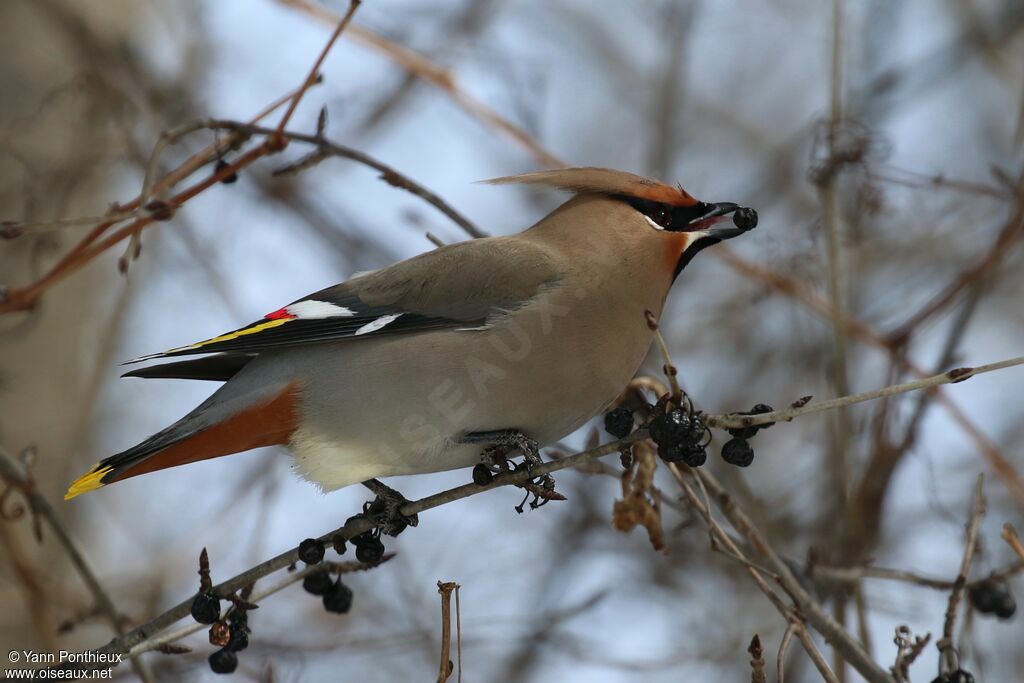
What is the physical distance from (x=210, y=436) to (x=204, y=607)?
506 mm

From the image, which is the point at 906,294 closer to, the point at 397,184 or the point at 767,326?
the point at 767,326

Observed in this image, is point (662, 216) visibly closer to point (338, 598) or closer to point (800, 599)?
point (800, 599)

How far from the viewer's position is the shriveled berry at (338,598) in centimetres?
319

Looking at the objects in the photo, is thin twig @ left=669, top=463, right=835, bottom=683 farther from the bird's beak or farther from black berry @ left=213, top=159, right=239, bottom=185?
black berry @ left=213, top=159, right=239, bottom=185

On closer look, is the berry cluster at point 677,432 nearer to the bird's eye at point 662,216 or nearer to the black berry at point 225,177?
the bird's eye at point 662,216

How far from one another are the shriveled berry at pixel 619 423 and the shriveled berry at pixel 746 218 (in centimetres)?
74

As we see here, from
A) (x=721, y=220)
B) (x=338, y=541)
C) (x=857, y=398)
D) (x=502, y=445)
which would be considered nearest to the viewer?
(x=857, y=398)

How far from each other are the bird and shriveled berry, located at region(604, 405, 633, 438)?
0.40 meters

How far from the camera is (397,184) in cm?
338

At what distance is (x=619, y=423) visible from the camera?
278 cm

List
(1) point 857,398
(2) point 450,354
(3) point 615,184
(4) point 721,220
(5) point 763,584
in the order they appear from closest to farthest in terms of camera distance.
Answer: (1) point 857,398, (5) point 763,584, (2) point 450,354, (4) point 721,220, (3) point 615,184

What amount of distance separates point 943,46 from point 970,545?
329 cm

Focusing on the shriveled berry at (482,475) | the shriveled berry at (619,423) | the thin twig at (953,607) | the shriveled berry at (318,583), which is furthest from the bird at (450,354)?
the thin twig at (953,607)

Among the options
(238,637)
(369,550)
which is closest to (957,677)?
(369,550)
